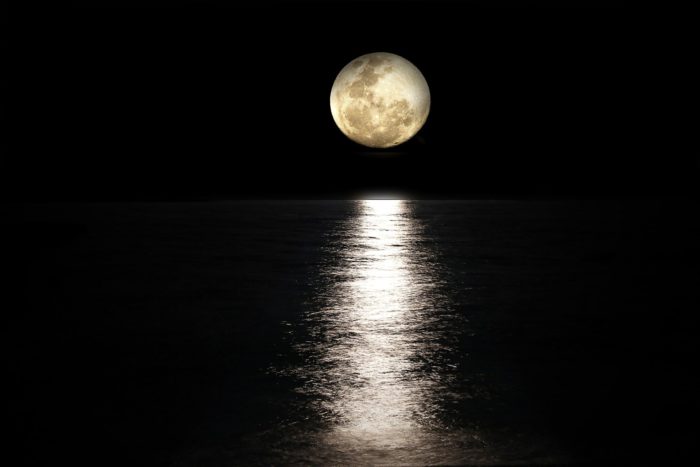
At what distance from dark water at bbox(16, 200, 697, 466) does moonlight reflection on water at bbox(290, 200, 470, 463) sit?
0.02 meters

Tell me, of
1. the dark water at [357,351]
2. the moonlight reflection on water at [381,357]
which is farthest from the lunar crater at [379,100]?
the moonlight reflection on water at [381,357]

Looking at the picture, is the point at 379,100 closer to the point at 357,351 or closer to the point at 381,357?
the point at 357,351

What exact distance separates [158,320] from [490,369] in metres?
3.00

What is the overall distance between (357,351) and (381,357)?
23cm

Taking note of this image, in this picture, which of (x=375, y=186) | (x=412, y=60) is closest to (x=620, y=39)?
(x=412, y=60)

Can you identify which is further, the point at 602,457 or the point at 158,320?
the point at 158,320

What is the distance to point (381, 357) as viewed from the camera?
257 inches

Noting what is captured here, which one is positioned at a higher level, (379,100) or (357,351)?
(379,100)

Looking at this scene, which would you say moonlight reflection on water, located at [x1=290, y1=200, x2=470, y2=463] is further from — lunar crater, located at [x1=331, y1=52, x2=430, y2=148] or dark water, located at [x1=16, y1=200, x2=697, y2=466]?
lunar crater, located at [x1=331, y1=52, x2=430, y2=148]

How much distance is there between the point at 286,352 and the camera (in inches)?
263

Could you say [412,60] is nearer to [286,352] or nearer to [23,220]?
[23,220]

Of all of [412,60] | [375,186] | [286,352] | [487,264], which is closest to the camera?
[286,352]

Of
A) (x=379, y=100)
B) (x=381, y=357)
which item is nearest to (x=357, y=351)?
(x=381, y=357)

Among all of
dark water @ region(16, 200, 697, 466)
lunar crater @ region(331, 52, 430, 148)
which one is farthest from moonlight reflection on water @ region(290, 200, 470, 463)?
lunar crater @ region(331, 52, 430, 148)
